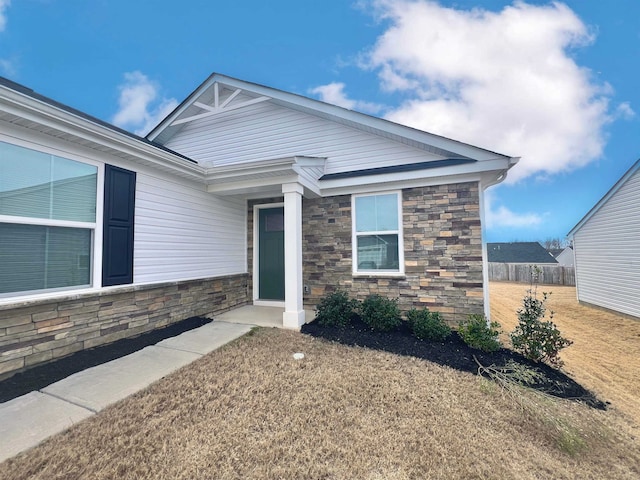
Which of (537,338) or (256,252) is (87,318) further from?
(537,338)

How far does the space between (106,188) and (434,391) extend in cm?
518

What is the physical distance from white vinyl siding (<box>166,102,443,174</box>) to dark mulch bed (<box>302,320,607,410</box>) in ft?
11.8

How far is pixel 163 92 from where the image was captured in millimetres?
14125

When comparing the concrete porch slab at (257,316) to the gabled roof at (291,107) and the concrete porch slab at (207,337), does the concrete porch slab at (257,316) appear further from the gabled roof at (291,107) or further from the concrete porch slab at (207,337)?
the gabled roof at (291,107)

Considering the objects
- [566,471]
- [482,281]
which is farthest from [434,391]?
[482,281]

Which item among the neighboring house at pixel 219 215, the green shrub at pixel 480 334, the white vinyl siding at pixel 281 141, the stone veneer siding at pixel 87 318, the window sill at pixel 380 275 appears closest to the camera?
the stone veneer siding at pixel 87 318

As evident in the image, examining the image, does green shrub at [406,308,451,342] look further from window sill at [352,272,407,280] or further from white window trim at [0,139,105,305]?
white window trim at [0,139,105,305]

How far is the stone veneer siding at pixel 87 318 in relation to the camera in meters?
3.10

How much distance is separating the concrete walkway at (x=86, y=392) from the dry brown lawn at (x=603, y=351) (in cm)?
522

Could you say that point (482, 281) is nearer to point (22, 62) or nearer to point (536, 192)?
point (22, 62)

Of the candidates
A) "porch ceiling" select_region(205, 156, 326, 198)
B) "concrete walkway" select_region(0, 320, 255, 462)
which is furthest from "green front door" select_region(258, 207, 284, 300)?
A: "concrete walkway" select_region(0, 320, 255, 462)

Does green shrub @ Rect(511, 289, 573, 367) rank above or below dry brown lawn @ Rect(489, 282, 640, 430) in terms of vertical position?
above

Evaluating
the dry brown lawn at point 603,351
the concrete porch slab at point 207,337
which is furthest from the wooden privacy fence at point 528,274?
the concrete porch slab at point 207,337

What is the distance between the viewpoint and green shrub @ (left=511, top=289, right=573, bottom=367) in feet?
12.8
